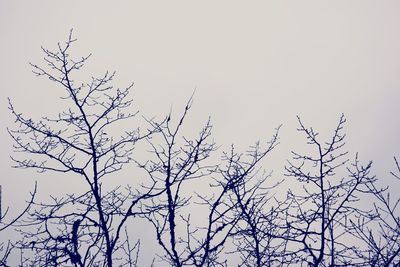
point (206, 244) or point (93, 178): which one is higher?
point (93, 178)

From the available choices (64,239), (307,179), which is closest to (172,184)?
(64,239)

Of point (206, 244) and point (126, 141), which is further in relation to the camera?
point (126, 141)

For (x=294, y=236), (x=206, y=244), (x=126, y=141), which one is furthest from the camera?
(x=126, y=141)

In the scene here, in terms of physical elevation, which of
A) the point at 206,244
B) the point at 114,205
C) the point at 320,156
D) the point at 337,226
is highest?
the point at 320,156

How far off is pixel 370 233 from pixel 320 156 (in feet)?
4.74

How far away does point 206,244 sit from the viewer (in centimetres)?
608

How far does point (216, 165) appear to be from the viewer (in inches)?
246

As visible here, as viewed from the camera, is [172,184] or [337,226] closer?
[172,184]

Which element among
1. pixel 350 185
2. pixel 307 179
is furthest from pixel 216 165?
pixel 350 185

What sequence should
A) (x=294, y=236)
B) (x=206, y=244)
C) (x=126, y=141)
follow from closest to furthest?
(x=206, y=244) < (x=294, y=236) < (x=126, y=141)

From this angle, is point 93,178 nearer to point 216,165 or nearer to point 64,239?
point 64,239

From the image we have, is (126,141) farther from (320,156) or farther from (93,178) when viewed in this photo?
(320,156)

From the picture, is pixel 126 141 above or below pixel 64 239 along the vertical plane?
above

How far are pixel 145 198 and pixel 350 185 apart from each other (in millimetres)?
3197
